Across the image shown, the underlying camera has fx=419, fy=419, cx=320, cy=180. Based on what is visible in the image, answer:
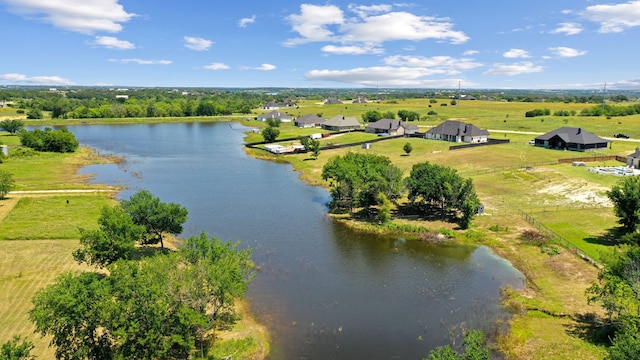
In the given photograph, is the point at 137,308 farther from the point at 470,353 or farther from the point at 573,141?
the point at 573,141

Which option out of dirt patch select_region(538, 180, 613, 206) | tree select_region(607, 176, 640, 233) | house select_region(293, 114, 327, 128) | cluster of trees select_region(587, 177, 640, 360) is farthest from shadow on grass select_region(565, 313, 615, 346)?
house select_region(293, 114, 327, 128)

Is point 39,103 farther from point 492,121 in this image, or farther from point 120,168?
point 492,121

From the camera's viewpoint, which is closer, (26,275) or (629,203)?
(26,275)

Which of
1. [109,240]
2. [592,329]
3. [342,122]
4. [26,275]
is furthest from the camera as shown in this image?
[342,122]

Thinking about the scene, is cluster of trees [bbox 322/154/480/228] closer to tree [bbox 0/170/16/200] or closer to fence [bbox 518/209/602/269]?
fence [bbox 518/209/602/269]

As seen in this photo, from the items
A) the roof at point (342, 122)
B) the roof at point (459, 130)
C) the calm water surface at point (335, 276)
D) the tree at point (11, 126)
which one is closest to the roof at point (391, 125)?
the roof at point (459, 130)

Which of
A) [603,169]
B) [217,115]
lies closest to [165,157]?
[603,169]

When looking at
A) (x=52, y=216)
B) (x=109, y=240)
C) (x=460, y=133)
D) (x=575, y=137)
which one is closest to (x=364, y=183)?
Answer: (x=109, y=240)

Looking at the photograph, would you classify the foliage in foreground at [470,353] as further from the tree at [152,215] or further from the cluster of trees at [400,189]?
the cluster of trees at [400,189]
